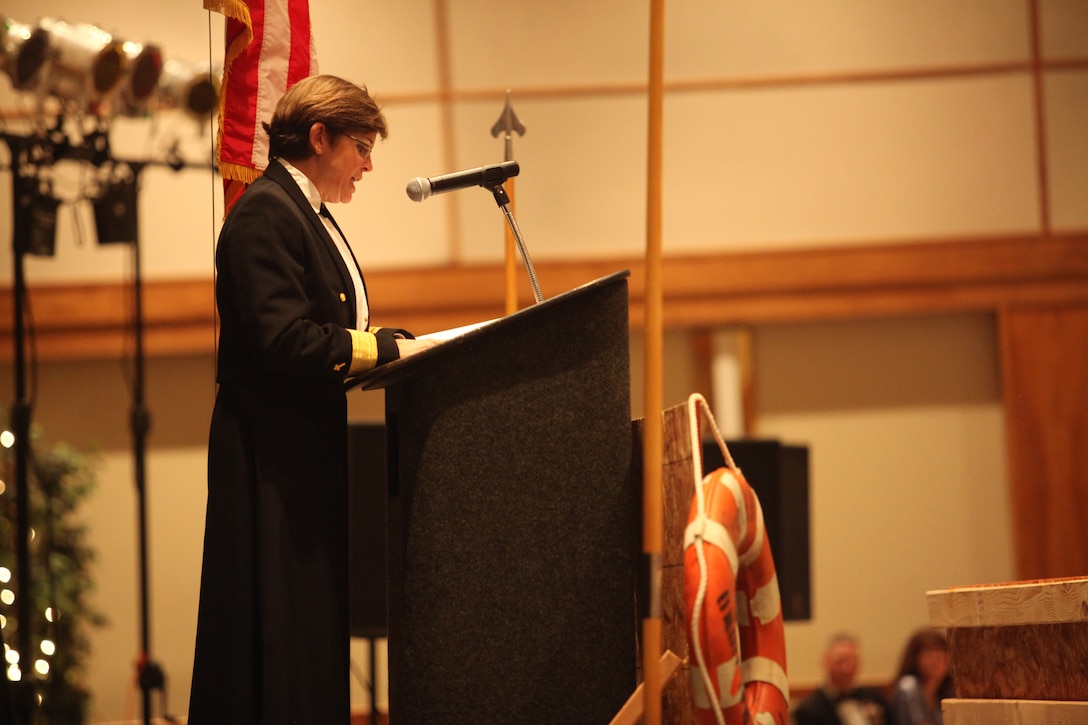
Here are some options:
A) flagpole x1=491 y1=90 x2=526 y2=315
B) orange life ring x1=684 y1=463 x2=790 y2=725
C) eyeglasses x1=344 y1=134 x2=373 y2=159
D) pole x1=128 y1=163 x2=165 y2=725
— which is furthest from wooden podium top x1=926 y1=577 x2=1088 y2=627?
pole x1=128 y1=163 x2=165 y2=725

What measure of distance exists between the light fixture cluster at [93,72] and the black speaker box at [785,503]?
2.06m

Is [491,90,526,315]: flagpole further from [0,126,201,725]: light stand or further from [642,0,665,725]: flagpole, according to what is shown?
[0,126,201,725]: light stand

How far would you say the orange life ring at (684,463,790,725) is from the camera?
58.0 inches

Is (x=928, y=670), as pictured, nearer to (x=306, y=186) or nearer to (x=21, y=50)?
(x=306, y=186)

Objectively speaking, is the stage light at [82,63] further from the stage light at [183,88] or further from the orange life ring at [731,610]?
the orange life ring at [731,610]

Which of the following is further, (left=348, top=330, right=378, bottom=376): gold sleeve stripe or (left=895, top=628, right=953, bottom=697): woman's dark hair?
(left=895, top=628, right=953, bottom=697): woman's dark hair

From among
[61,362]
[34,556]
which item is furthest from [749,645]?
[61,362]

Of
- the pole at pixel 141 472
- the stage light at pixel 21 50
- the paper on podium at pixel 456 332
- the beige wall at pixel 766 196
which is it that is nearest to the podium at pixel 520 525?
the paper on podium at pixel 456 332

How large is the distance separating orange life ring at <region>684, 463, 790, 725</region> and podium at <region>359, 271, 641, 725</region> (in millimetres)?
143

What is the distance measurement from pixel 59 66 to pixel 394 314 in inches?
87.3

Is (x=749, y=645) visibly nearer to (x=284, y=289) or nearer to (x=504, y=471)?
(x=504, y=471)

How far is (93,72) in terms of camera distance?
4.08 m

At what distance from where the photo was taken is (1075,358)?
590 centimetres

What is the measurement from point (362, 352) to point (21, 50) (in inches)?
110
